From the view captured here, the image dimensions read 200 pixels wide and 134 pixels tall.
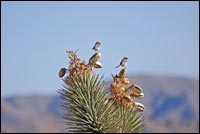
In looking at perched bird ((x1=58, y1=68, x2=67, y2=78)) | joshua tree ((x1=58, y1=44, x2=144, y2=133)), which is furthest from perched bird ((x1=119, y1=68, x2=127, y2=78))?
perched bird ((x1=58, y1=68, x2=67, y2=78))

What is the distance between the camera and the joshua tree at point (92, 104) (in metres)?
4.32

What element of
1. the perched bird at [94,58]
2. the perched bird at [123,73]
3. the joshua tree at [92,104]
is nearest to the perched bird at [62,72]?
the joshua tree at [92,104]

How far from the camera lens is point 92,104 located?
4383 millimetres

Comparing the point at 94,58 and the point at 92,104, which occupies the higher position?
the point at 94,58

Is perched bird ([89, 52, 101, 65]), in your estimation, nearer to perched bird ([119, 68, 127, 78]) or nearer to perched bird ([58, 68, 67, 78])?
perched bird ([58, 68, 67, 78])

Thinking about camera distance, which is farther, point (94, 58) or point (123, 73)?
point (123, 73)

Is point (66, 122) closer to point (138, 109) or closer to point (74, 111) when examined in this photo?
point (74, 111)

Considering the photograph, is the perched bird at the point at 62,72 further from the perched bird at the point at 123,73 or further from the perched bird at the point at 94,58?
the perched bird at the point at 123,73

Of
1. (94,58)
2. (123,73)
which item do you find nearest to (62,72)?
(94,58)

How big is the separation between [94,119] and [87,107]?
10cm

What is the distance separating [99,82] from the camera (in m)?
4.47

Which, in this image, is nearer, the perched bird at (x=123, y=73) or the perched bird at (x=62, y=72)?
the perched bird at (x=62, y=72)

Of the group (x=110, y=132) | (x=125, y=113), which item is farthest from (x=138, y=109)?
(x=110, y=132)

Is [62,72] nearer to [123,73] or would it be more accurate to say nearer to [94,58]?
[94,58]
